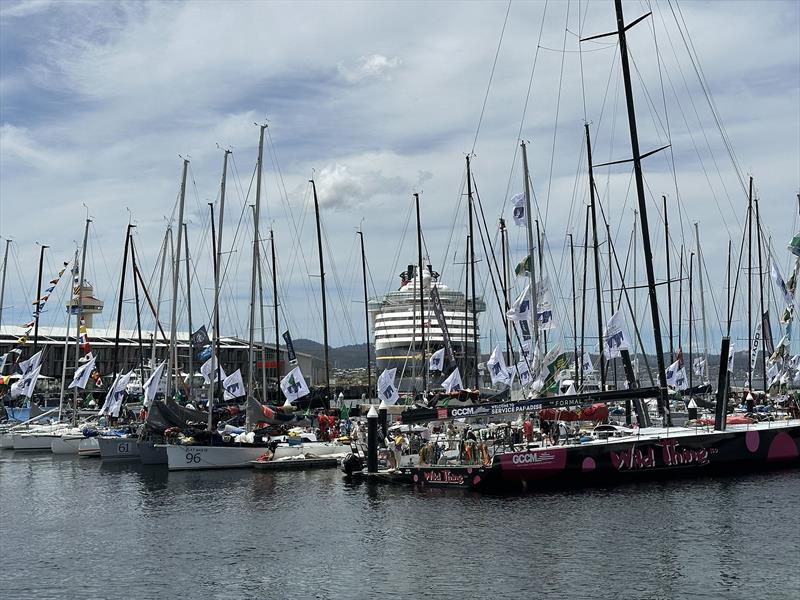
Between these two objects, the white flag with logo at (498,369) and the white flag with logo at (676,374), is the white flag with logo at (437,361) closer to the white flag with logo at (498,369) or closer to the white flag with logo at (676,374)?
the white flag with logo at (498,369)

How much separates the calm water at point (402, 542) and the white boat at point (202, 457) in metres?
4.76

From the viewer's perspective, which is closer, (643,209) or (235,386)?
(643,209)

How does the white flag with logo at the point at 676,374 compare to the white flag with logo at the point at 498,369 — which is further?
the white flag with logo at the point at 676,374

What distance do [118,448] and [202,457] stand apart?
960 centimetres

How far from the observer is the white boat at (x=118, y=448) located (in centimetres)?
5034

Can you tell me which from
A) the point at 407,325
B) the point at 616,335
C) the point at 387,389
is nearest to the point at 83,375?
the point at 387,389

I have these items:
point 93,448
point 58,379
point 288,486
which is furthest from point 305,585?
point 58,379

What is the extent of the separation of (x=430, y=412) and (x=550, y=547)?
467 inches

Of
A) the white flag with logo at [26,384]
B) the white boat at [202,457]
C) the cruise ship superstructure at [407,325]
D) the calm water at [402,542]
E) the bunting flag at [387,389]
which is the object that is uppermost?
the cruise ship superstructure at [407,325]

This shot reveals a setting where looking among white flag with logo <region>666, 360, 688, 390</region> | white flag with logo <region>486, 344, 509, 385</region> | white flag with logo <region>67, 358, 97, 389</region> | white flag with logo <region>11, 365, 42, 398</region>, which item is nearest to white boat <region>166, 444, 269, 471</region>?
white flag with logo <region>486, 344, 509, 385</region>

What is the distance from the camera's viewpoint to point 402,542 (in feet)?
86.8

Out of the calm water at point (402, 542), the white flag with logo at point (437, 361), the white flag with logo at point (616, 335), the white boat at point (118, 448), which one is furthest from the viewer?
the white flag with logo at point (437, 361)

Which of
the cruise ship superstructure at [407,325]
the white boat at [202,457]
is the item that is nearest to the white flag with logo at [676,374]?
the cruise ship superstructure at [407,325]

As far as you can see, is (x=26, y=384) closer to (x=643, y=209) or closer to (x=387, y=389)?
(x=387, y=389)
